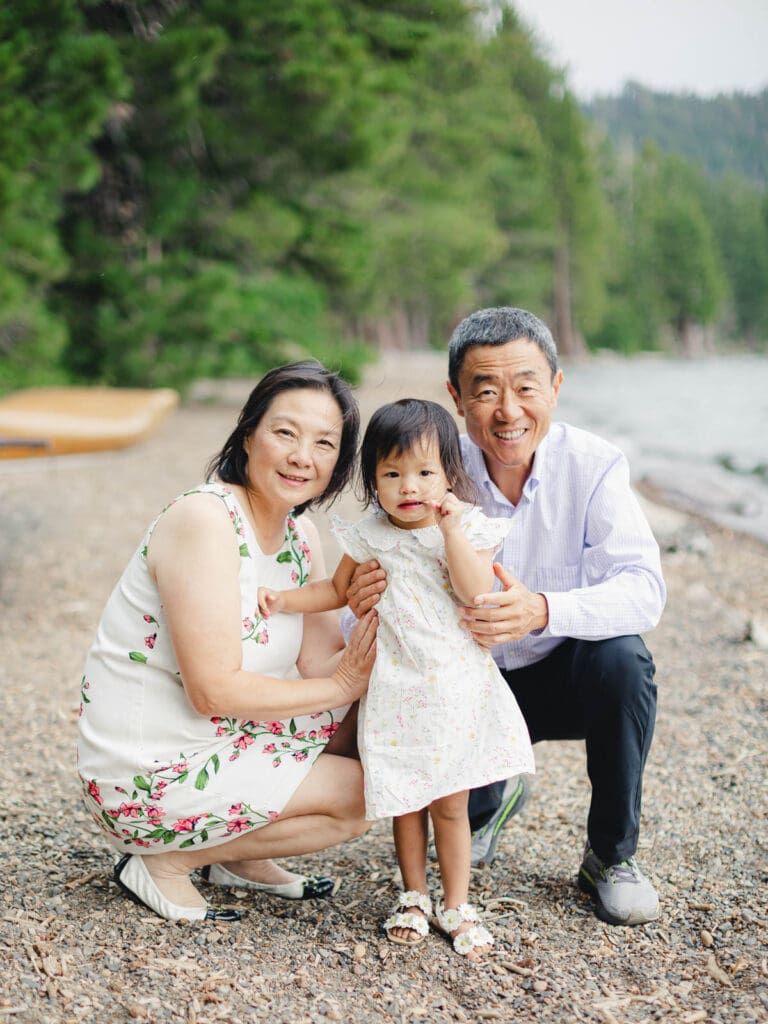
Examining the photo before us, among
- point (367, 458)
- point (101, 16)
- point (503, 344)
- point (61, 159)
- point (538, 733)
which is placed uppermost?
point (101, 16)

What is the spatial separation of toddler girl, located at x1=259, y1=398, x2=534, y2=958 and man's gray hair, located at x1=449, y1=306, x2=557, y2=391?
32 cm

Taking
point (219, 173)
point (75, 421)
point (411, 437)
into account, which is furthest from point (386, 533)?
point (219, 173)

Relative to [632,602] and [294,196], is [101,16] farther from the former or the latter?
[632,602]

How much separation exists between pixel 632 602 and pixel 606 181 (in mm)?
47115

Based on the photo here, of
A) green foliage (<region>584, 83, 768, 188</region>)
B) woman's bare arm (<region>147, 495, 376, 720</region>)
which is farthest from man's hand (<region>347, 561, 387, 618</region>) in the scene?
green foliage (<region>584, 83, 768, 188</region>)

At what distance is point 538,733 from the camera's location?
2.63 m

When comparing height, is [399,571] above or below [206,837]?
above

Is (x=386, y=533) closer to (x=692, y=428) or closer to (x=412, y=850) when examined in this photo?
(x=412, y=850)

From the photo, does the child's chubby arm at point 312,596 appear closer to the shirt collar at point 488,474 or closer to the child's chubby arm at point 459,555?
the child's chubby arm at point 459,555

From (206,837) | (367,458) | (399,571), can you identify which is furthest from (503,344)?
(206,837)

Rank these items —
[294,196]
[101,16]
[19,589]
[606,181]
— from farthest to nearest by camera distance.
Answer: [606,181] → [294,196] → [101,16] → [19,589]

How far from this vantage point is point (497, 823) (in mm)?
2711

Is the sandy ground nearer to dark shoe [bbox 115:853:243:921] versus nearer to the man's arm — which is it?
dark shoe [bbox 115:853:243:921]

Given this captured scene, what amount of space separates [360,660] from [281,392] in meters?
0.61
